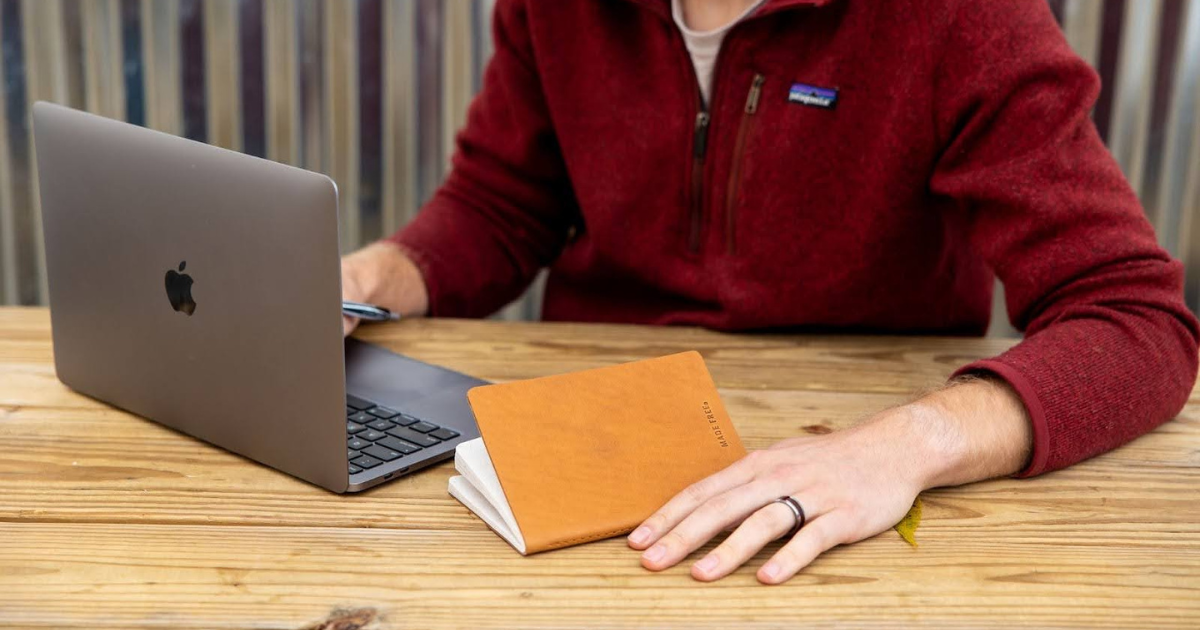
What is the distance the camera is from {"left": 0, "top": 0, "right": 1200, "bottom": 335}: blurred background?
2.03 metres

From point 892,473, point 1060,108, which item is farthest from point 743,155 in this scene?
point 892,473

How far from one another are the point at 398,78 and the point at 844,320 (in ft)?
3.56

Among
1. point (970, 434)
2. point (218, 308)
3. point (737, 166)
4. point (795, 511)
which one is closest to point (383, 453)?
point (218, 308)

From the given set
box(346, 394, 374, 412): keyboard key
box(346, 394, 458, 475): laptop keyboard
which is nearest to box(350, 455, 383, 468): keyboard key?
box(346, 394, 458, 475): laptop keyboard

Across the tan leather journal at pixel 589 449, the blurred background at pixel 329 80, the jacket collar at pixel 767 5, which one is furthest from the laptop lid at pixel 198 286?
the blurred background at pixel 329 80

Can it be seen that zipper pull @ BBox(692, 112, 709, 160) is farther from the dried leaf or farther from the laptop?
the dried leaf

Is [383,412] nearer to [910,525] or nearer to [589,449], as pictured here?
[589,449]

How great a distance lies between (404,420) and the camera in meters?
0.95

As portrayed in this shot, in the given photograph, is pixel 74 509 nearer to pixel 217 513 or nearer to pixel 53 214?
pixel 217 513

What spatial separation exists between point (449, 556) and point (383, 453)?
163 millimetres

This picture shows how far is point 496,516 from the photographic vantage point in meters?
0.78

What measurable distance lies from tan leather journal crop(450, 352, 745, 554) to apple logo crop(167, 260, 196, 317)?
245 mm

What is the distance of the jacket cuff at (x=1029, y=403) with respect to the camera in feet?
2.90

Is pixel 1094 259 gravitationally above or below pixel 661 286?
above
